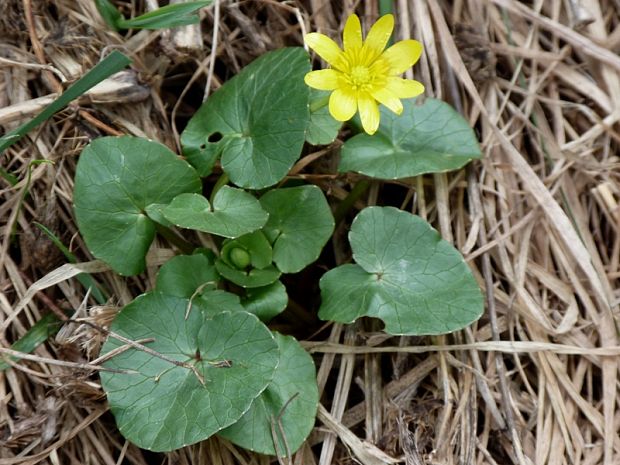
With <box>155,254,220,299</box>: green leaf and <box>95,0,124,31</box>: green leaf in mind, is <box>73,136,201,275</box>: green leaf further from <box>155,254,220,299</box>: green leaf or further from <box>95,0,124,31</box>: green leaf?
<box>95,0,124,31</box>: green leaf

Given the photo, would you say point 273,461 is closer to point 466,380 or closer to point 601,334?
point 466,380

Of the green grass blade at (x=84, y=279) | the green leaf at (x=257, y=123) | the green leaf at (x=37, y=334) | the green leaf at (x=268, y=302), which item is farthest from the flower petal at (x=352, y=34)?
the green leaf at (x=37, y=334)

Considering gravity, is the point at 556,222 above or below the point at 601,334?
above

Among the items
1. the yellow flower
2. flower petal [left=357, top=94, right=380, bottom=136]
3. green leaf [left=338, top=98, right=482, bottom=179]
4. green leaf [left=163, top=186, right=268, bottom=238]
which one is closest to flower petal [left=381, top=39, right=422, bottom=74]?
the yellow flower

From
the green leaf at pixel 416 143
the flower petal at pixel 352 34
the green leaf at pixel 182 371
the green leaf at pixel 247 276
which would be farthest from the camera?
the green leaf at pixel 416 143

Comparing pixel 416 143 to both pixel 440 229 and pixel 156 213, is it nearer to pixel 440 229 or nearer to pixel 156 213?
pixel 440 229

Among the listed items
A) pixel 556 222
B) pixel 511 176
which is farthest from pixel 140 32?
pixel 556 222

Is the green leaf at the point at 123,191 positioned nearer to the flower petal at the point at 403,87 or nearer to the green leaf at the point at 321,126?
the green leaf at the point at 321,126

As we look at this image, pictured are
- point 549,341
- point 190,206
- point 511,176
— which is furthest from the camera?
point 511,176
